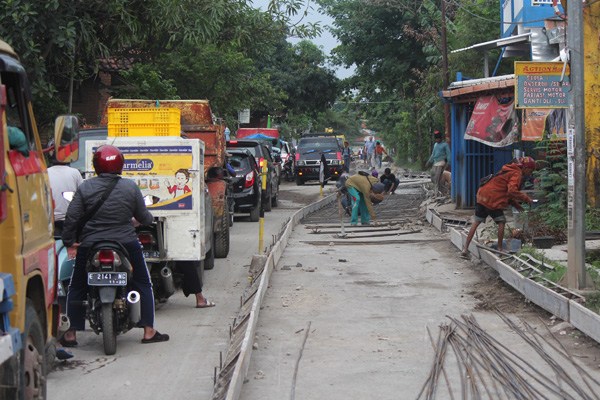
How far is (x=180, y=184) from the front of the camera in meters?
11.3

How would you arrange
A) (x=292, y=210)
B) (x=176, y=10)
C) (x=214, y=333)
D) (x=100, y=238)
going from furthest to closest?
(x=292, y=210) → (x=176, y=10) → (x=214, y=333) → (x=100, y=238)

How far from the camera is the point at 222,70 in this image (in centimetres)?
3014

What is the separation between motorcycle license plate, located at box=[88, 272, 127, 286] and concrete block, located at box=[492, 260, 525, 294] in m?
5.30

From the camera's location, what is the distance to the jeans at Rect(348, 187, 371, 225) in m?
21.0

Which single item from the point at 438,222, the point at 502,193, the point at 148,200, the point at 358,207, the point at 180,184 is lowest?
the point at 438,222

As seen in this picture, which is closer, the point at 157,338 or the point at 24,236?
the point at 24,236

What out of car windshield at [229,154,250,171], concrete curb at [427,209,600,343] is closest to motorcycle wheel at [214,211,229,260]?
concrete curb at [427,209,600,343]

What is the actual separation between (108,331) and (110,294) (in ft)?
1.21

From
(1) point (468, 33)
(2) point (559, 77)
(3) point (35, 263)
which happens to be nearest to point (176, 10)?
(2) point (559, 77)

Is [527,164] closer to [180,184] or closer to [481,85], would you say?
[180,184]

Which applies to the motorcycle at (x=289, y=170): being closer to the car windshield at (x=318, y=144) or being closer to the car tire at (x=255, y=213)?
the car windshield at (x=318, y=144)

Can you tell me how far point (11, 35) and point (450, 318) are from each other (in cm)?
904

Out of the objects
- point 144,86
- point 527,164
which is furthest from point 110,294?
point 144,86

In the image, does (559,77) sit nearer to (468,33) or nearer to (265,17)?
(265,17)
